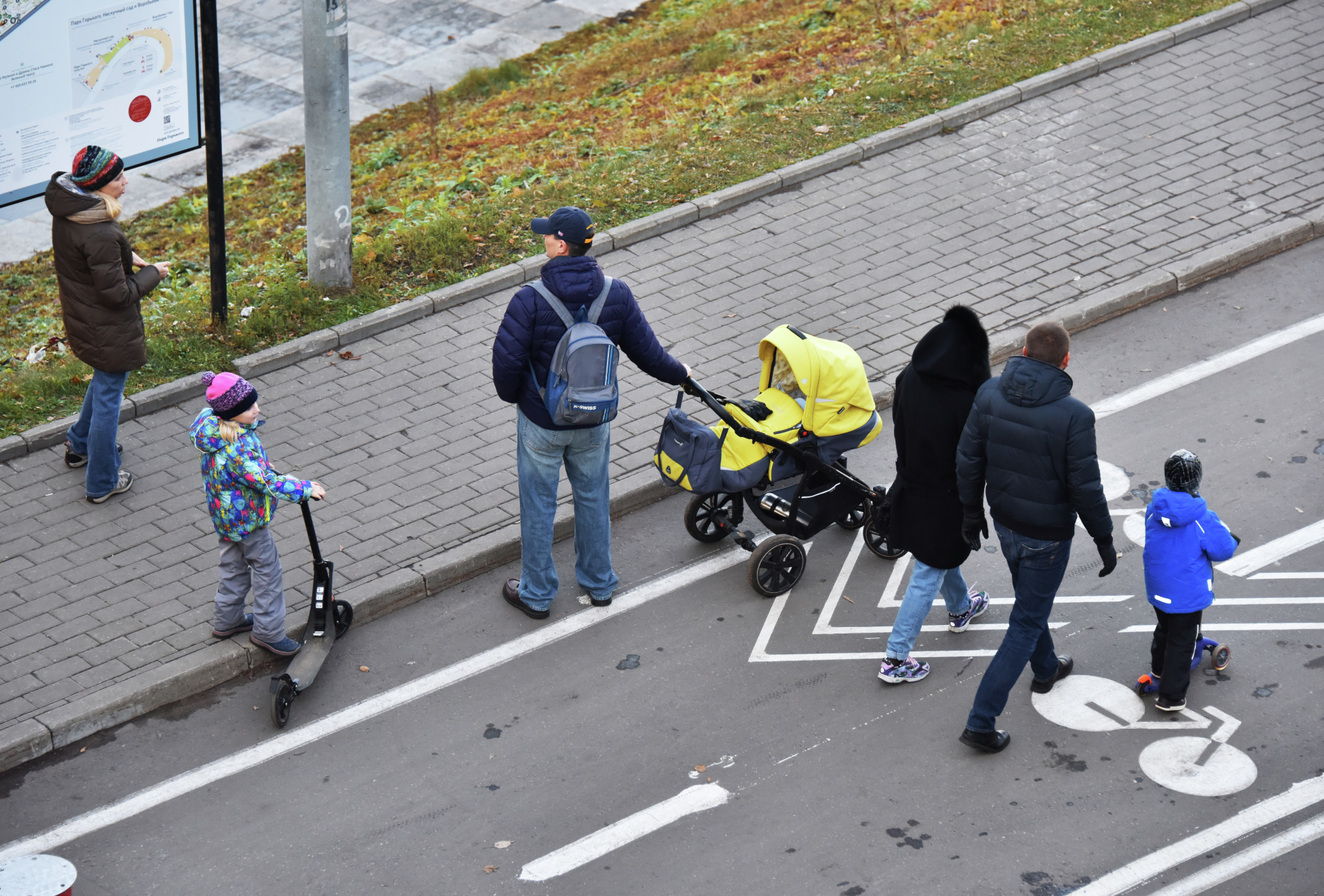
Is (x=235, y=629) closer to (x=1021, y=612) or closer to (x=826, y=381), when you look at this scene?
(x=826, y=381)

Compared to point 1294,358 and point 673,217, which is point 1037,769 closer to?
point 1294,358

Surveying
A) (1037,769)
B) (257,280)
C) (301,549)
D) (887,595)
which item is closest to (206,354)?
(257,280)

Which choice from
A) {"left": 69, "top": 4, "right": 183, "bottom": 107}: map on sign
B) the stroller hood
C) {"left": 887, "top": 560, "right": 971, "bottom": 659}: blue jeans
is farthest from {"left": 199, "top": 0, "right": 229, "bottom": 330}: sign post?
{"left": 887, "top": 560, "right": 971, "bottom": 659}: blue jeans

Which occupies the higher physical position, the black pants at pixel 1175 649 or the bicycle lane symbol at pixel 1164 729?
the black pants at pixel 1175 649

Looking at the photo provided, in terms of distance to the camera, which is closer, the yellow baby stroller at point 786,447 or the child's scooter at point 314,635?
the child's scooter at point 314,635

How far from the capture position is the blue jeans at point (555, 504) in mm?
7445

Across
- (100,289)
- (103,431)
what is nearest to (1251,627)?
(103,431)

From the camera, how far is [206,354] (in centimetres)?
1005

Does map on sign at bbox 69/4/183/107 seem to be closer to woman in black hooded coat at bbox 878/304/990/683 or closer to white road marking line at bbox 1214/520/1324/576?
woman in black hooded coat at bbox 878/304/990/683

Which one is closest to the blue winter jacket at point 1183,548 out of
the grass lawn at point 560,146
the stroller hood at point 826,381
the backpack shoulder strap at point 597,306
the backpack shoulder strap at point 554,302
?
the stroller hood at point 826,381

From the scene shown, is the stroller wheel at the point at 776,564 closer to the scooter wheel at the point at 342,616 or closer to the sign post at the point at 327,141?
the scooter wheel at the point at 342,616

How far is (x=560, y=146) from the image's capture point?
46.3 ft

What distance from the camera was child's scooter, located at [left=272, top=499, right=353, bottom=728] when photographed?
23.1ft

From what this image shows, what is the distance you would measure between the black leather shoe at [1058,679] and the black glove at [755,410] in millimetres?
1961
